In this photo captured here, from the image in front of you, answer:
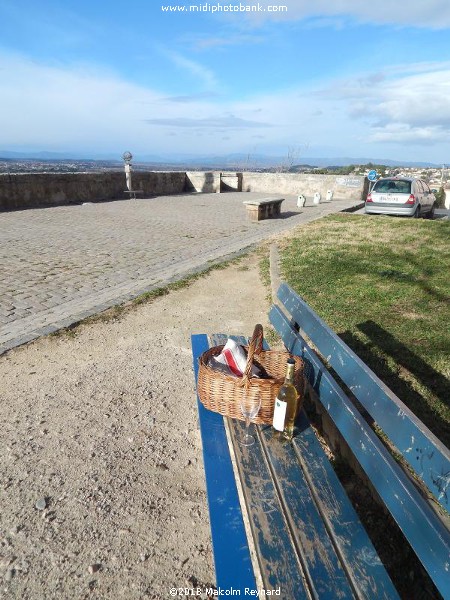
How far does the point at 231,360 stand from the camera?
275cm

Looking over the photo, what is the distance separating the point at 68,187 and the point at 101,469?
16.6m

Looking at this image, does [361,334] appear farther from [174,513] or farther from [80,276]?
[80,276]

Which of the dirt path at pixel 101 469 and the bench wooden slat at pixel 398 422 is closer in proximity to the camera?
the bench wooden slat at pixel 398 422

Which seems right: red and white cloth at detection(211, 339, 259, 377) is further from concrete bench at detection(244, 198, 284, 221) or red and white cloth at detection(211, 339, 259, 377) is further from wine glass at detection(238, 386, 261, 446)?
concrete bench at detection(244, 198, 284, 221)

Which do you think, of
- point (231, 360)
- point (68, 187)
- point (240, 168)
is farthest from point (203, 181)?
point (231, 360)

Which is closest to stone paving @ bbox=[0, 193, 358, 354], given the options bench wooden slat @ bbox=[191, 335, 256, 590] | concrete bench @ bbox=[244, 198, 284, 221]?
concrete bench @ bbox=[244, 198, 284, 221]

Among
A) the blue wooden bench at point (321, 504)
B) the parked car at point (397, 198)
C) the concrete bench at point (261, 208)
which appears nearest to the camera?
the blue wooden bench at point (321, 504)

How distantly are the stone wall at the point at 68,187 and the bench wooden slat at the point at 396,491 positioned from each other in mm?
15707

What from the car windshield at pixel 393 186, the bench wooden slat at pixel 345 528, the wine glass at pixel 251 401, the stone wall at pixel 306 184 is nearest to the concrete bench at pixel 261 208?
the car windshield at pixel 393 186

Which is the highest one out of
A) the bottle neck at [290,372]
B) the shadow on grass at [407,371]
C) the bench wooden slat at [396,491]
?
the bottle neck at [290,372]

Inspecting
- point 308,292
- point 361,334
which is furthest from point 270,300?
point 361,334

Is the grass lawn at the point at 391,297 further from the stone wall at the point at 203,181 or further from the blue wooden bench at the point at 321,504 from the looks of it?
the stone wall at the point at 203,181

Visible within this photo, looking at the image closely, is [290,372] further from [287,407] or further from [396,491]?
[396,491]

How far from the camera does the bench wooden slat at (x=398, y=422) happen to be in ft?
4.76
